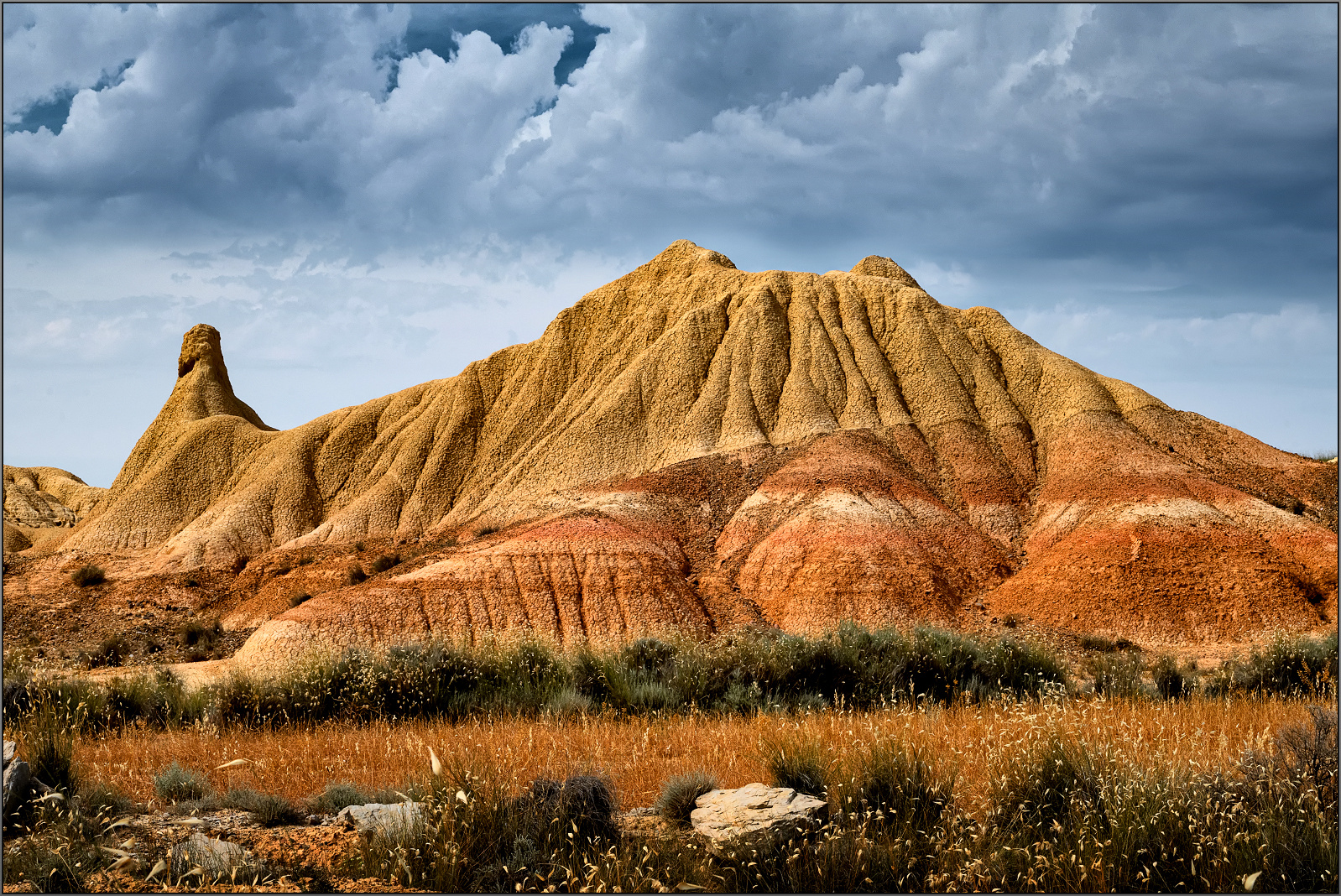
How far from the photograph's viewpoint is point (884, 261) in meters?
58.7

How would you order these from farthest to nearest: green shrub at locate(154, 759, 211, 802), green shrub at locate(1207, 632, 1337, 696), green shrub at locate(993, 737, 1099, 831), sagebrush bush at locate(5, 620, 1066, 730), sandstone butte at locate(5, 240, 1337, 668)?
sandstone butte at locate(5, 240, 1337, 668)
green shrub at locate(1207, 632, 1337, 696)
sagebrush bush at locate(5, 620, 1066, 730)
green shrub at locate(154, 759, 211, 802)
green shrub at locate(993, 737, 1099, 831)

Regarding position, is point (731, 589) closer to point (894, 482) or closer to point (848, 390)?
point (894, 482)

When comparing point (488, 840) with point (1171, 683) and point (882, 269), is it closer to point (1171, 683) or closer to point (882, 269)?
point (1171, 683)

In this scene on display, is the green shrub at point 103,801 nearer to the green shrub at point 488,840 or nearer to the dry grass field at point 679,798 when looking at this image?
the dry grass field at point 679,798

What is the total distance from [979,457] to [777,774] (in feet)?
111

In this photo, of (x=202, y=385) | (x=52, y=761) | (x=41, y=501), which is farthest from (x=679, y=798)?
(x=41, y=501)

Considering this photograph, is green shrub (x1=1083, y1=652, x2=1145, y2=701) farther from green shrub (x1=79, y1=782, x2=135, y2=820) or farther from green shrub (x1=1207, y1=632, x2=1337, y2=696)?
green shrub (x1=79, y1=782, x2=135, y2=820)

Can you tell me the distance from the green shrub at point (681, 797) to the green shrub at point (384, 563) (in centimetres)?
3075

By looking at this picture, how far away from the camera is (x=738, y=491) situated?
38469 mm

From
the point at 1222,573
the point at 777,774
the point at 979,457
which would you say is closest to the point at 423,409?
the point at 979,457

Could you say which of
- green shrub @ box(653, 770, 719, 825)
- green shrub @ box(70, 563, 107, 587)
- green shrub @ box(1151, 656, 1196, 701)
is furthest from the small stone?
green shrub @ box(70, 563, 107, 587)

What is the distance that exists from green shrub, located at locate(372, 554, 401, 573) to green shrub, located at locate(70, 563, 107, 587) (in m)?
15.3

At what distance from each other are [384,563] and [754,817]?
32.8m

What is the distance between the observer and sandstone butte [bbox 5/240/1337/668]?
30406mm
